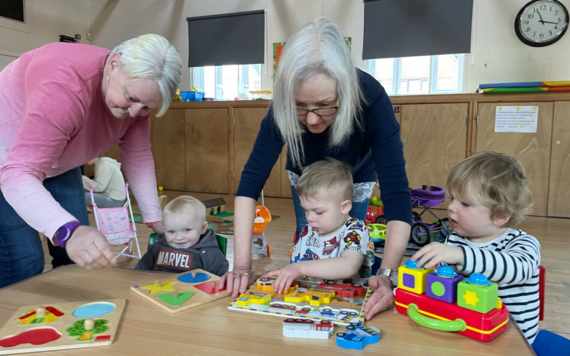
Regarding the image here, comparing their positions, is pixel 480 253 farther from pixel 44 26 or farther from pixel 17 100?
pixel 44 26

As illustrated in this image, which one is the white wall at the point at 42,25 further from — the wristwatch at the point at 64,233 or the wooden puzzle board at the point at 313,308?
the wooden puzzle board at the point at 313,308

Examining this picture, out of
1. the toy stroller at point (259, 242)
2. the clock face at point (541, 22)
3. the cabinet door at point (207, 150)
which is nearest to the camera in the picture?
the toy stroller at point (259, 242)

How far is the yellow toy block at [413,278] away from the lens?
0.86 metres

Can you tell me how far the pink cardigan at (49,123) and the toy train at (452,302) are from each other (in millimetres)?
786

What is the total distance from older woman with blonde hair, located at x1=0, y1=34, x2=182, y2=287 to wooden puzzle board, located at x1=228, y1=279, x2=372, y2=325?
0.34m

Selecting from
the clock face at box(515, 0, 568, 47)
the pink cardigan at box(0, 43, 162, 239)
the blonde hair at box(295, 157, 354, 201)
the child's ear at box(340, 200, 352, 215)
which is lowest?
the child's ear at box(340, 200, 352, 215)

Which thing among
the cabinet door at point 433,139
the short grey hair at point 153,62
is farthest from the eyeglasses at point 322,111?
the cabinet door at point 433,139

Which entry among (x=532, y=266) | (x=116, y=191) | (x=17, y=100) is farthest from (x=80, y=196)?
(x=116, y=191)

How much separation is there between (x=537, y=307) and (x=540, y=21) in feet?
14.1

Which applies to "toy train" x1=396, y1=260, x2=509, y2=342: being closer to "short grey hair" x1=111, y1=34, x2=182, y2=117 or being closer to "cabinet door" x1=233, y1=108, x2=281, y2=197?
"short grey hair" x1=111, y1=34, x2=182, y2=117

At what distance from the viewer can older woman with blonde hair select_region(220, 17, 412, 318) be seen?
1057mm

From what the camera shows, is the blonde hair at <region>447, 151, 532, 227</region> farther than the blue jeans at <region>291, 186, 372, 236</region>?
No

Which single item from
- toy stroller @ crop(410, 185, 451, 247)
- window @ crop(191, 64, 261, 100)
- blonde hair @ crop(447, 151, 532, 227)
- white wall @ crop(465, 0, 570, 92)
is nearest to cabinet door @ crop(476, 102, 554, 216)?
white wall @ crop(465, 0, 570, 92)

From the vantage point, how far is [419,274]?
0.85 meters
